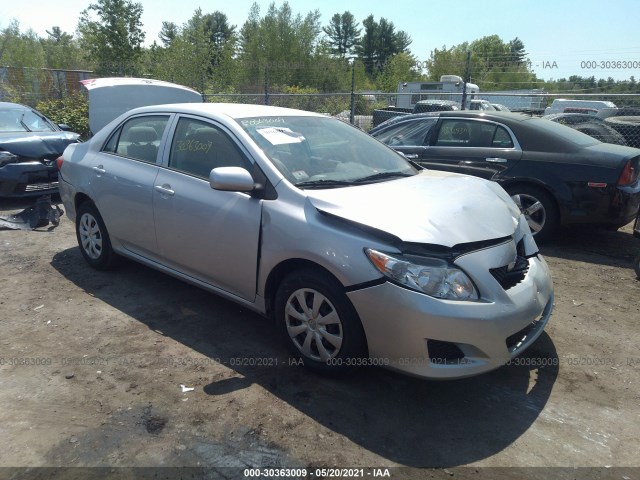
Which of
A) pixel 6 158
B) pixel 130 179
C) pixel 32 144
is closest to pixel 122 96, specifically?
pixel 32 144

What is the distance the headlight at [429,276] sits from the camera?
273cm

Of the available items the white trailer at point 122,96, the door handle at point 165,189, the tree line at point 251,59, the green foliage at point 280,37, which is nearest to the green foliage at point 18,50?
the tree line at point 251,59

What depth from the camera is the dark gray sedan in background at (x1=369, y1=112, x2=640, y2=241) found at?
5.63m

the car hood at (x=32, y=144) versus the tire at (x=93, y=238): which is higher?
the car hood at (x=32, y=144)

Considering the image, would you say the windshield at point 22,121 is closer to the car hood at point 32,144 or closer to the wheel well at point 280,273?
the car hood at point 32,144

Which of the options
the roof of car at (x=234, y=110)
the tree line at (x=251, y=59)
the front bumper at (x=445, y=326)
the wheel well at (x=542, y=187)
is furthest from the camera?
the tree line at (x=251, y=59)

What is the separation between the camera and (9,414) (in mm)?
2910

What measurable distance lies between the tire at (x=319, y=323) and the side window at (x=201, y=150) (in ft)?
3.19

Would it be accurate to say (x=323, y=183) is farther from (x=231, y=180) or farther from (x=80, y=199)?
(x=80, y=199)

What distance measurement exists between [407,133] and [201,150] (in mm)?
4036

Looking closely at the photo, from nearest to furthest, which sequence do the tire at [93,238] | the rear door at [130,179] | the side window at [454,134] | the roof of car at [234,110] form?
the roof of car at [234,110] < the rear door at [130,179] < the tire at [93,238] < the side window at [454,134]

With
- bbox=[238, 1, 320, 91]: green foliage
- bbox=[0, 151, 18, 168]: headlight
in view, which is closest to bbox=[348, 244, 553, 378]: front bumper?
bbox=[0, 151, 18, 168]: headlight

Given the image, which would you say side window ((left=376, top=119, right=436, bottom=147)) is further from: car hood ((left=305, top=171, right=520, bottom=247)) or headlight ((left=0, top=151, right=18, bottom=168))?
headlight ((left=0, top=151, right=18, bottom=168))

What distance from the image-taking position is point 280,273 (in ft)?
11.0
